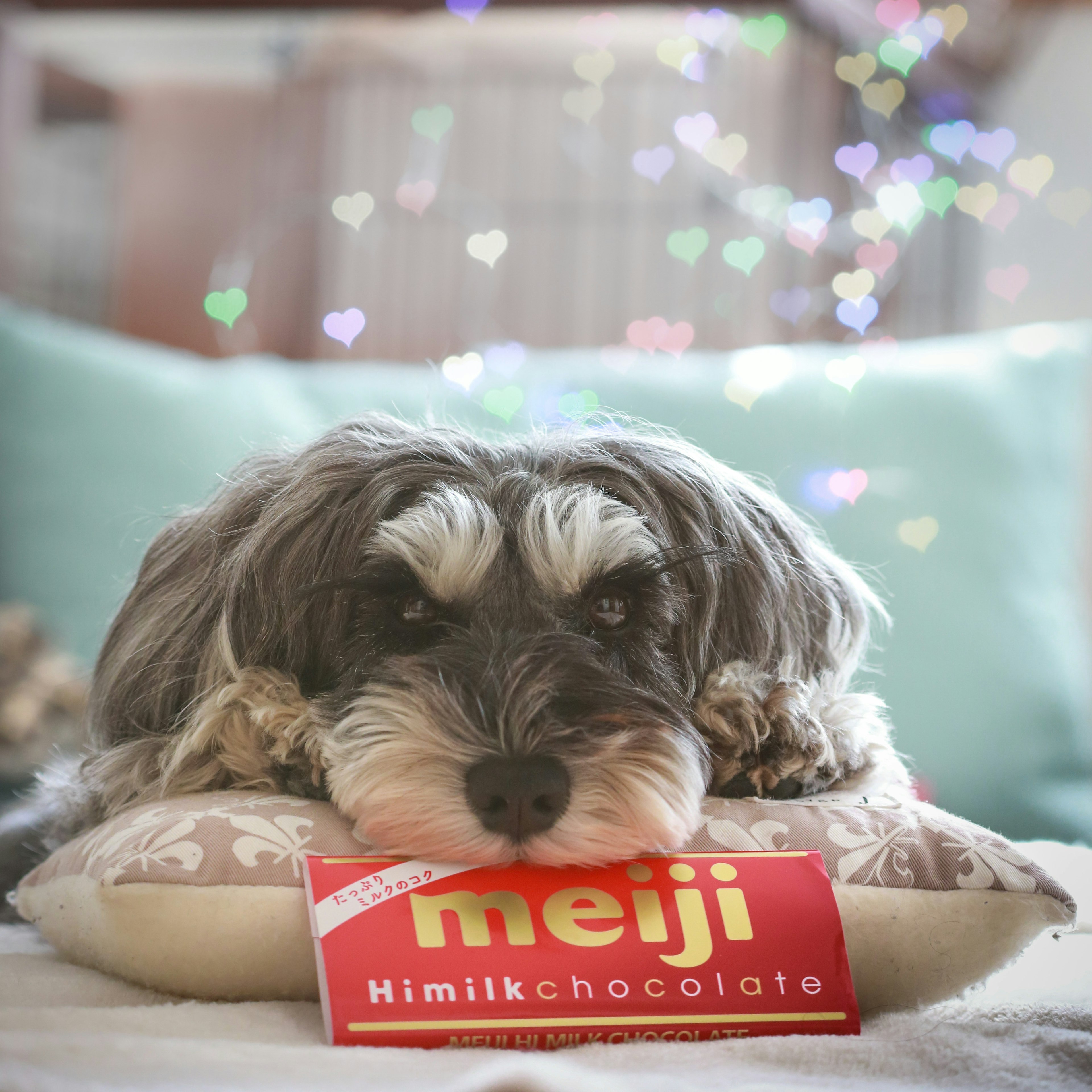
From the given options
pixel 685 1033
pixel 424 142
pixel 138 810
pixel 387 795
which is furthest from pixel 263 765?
pixel 424 142

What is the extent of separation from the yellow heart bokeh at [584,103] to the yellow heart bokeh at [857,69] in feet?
3.28

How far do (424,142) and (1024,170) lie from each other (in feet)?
7.99

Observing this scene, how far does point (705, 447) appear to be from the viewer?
7.22 ft

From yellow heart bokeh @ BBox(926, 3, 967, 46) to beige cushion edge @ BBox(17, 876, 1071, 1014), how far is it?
11.5 feet

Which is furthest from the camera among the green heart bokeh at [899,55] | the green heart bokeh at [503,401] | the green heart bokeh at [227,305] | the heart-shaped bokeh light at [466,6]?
the green heart bokeh at [227,305]

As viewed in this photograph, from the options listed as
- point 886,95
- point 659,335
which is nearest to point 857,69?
point 886,95

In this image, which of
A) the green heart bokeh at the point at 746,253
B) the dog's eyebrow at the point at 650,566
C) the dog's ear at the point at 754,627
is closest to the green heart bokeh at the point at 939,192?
the green heart bokeh at the point at 746,253

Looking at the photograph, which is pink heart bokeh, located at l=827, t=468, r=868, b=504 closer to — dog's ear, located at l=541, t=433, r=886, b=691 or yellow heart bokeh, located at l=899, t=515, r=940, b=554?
yellow heart bokeh, located at l=899, t=515, r=940, b=554

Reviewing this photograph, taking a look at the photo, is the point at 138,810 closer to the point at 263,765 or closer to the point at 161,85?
the point at 263,765

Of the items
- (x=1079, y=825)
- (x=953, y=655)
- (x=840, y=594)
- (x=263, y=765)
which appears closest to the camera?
(x=263, y=765)

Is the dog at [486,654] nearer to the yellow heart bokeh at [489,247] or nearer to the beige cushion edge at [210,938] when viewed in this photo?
the beige cushion edge at [210,938]

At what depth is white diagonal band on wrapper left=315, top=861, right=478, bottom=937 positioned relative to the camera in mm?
927

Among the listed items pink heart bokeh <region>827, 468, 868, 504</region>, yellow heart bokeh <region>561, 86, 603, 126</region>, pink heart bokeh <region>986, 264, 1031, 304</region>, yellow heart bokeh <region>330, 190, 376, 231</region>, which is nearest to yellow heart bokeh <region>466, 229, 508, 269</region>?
yellow heart bokeh <region>330, 190, 376, 231</region>

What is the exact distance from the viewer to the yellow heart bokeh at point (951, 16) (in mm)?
3592
